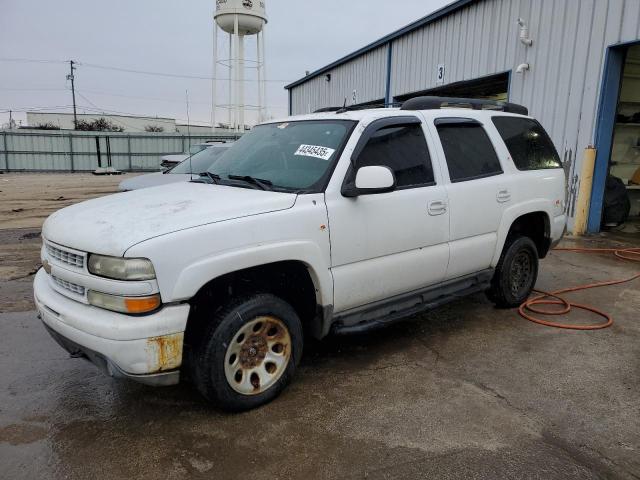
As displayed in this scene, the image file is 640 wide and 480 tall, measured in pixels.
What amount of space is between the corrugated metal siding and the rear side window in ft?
38.3

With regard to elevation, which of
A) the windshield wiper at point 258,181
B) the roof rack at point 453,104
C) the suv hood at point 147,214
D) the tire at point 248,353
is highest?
the roof rack at point 453,104

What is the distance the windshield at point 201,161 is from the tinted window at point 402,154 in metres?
4.77

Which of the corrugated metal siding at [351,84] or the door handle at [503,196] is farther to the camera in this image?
the corrugated metal siding at [351,84]

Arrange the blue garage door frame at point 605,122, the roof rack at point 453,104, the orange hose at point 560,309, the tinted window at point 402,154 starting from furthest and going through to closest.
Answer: the blue garage door frame at point 605,122 < the orange hose at point 560,309 < the roof rack at point 453,104 < the tinted window at point 402,154

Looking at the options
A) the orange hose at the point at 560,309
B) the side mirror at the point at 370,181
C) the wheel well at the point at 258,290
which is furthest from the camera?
the orange hose at the point at 560,309

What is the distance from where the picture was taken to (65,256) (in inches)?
118

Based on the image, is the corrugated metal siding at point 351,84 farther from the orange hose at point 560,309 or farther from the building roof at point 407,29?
the orange hose at point 560,309

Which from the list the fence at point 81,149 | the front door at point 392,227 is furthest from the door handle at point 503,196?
the fence at point 81,149

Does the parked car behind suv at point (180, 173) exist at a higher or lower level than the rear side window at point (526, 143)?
lower

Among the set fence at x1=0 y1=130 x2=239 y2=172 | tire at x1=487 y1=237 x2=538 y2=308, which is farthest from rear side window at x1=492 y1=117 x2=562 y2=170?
fence at x1=0 y1=130 x2=239 y2=172

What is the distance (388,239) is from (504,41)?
8.90 m

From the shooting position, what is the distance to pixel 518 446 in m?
2.79

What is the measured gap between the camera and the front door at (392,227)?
11.1ft

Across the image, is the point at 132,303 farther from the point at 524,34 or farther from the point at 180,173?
the point at 524,34
